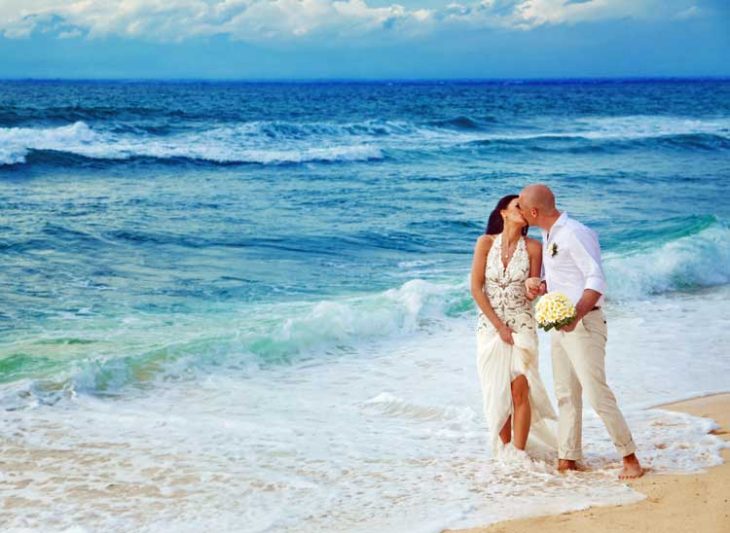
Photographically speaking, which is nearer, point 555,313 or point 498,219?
point 555,313

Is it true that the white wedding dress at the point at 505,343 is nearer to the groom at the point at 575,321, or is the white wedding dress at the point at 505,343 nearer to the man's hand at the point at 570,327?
the groom at the point at 575,321

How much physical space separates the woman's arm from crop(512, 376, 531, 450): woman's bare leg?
A: 0.31 metres

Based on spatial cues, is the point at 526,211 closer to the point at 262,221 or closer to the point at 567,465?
the point at 567,465

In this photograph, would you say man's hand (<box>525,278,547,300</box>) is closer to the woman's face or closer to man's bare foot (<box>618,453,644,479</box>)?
the woman's face

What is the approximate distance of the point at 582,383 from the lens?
18.7 feet

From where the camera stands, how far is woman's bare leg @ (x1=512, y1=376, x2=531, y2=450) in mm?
6000

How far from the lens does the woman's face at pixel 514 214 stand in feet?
19.0

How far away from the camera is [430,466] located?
624 cm

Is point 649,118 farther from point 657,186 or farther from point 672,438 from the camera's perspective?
point 672,438

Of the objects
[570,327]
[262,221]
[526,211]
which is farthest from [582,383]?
[262,221]

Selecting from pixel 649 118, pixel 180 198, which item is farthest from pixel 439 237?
pixel 649 118

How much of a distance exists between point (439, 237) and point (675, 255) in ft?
13.0

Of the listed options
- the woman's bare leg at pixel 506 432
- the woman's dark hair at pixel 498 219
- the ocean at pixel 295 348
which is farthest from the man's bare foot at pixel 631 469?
the woman's dark hair at pixel 498 219

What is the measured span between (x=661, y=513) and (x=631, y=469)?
0.64 metres
